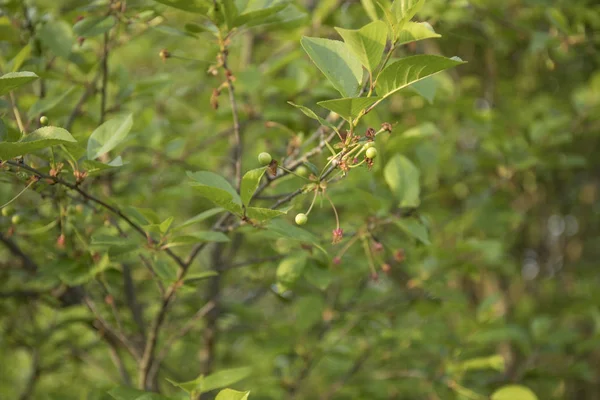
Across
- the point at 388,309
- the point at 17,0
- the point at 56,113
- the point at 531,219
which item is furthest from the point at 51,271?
the point at 531,219

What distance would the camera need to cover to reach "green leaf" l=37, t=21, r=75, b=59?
175cm

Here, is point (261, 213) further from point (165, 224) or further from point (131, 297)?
point (131, 297)

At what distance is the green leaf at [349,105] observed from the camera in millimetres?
1054

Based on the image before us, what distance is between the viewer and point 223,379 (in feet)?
4.70

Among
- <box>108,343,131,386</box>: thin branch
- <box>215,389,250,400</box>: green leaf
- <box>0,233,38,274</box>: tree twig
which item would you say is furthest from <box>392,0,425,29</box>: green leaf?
<box>108,343,131,386</box>: thin branch

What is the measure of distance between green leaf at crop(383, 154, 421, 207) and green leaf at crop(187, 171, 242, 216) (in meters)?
0.62

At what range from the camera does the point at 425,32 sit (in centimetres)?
112

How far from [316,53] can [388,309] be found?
1.62 metres

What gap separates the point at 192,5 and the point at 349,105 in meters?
0.54

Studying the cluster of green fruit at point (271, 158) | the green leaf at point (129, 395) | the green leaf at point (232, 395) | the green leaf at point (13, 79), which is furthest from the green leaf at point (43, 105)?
the green leaf at point (232, 395)

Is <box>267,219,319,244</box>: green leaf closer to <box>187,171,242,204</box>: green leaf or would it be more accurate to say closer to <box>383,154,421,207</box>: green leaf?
<box>187,171,242,204</box>: green leaf

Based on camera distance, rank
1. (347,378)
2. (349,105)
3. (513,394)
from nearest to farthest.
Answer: (349,105) → (513,394) → (347,378)

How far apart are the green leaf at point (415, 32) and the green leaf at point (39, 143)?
674 mm

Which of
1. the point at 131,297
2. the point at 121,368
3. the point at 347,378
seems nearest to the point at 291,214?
the point at 347,378
